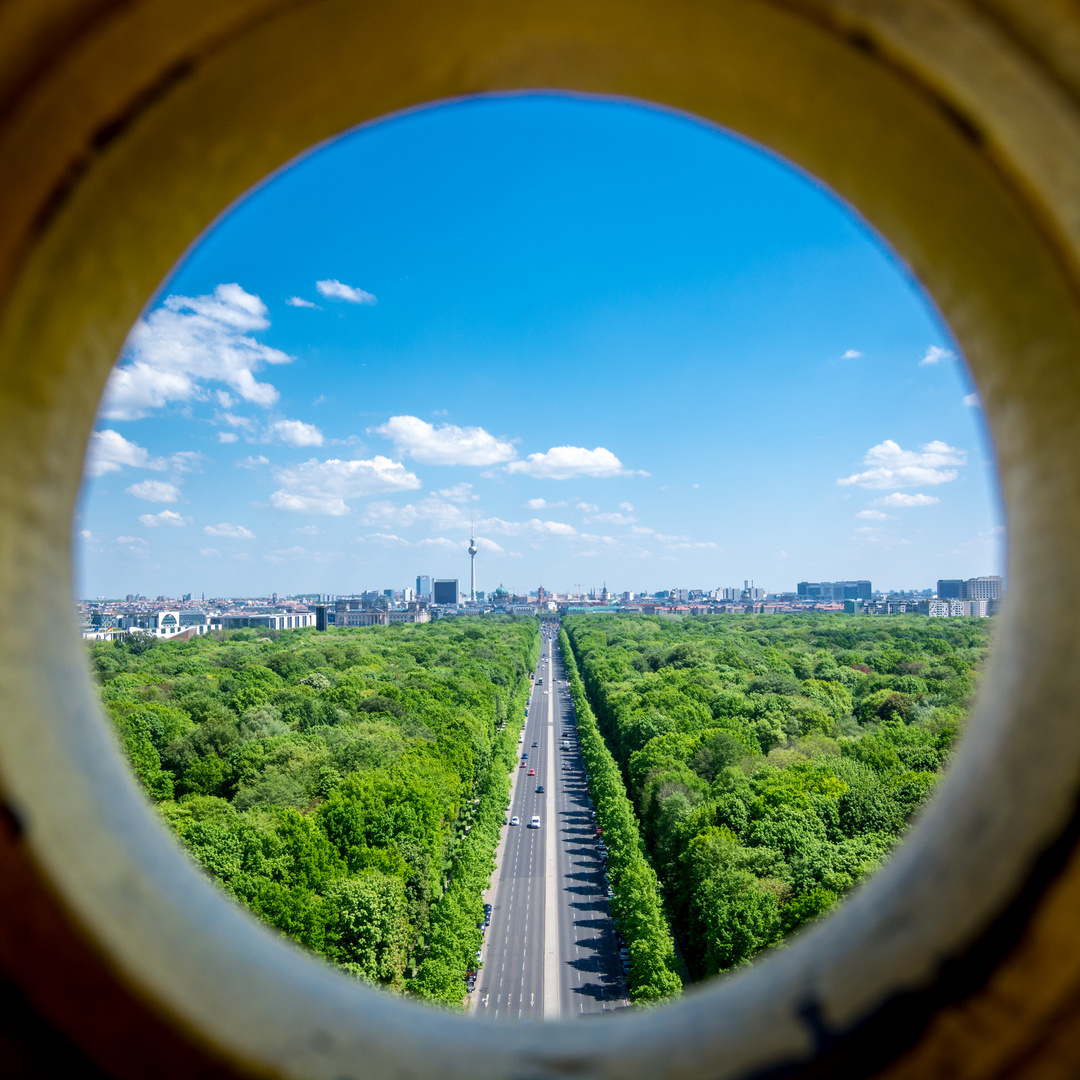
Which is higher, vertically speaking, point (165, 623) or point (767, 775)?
point (767, 775)

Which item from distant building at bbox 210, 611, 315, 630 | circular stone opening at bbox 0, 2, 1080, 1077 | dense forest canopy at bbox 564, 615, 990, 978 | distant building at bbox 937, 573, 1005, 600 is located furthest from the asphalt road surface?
distant building at bbox 937, 573, 1005, 600

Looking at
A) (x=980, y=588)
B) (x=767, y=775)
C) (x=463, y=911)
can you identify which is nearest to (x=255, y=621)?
(x=767, y=775)

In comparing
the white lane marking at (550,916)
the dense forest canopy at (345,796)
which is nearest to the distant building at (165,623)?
the dense forest canopy at (345,796)

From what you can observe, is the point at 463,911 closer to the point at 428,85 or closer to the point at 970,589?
the point at 428,85

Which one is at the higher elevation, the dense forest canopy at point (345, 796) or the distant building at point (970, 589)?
the distant building at point (970, 589)

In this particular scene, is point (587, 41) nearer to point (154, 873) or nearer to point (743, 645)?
point (154, 873)

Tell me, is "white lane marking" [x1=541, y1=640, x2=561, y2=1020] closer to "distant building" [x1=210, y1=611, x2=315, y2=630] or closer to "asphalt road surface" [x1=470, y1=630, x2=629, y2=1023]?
"asphalt road surface" [x1=470, y1=630, x2=629, y2=1023]

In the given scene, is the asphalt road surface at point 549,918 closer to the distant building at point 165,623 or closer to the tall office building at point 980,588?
the distant building at point 165,623
